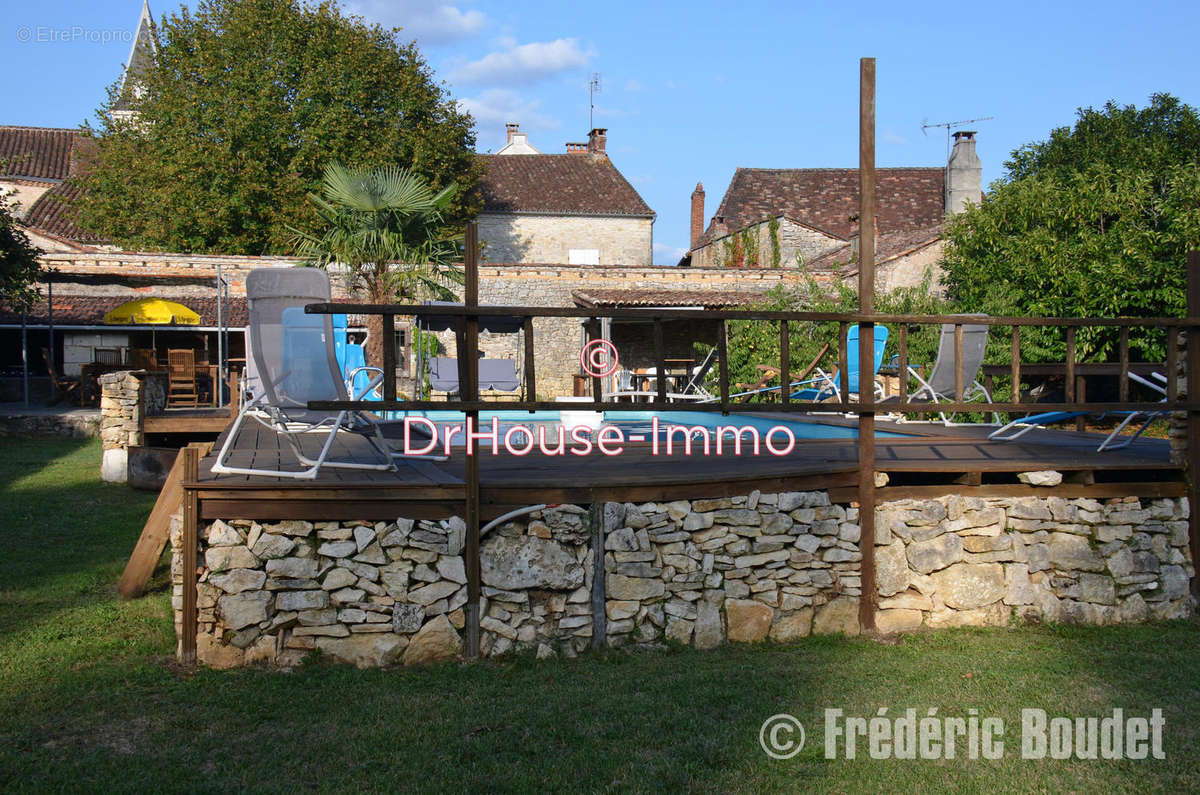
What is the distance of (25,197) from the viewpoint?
36.4 m

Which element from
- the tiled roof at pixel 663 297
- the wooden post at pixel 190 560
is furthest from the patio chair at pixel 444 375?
the wooden post at pixel 190 560

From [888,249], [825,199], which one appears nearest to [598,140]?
[825,199]

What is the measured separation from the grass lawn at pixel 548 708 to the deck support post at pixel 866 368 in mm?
312

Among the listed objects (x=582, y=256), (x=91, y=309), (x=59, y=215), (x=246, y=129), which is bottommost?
(x=91, y=309)

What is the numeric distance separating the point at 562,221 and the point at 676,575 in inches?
1292

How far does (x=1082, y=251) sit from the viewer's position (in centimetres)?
1631

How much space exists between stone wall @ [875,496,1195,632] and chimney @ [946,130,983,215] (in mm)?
24639

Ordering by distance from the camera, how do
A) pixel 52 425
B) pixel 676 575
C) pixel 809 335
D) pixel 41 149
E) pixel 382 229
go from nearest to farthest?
1. pixel 676 575
2. pixel 382 229
3. pixel 52 425
4. pixel 809 335
5. pixel 41 149

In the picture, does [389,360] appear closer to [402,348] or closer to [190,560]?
[190,560]

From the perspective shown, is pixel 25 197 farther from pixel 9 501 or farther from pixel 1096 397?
pixel 1096 397

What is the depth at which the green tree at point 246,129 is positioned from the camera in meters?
27.4
